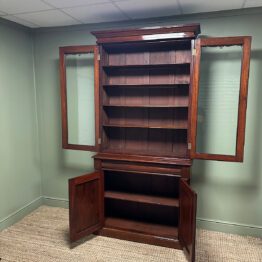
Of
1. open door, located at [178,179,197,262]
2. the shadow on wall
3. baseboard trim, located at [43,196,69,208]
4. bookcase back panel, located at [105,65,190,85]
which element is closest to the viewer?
open door, located at [178,179,197,262]

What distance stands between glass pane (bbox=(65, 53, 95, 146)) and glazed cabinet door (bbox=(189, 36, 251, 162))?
115 cm

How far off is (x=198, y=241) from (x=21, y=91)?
2.51 meters

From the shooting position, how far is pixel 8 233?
8.32ft

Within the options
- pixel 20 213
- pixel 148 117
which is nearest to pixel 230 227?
pixel 148 117

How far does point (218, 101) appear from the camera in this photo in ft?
7.79

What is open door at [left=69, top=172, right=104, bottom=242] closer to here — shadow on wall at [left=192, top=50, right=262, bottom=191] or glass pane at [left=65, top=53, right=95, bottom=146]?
glass pane at [left=65, top=53, right=95, bottom=146]

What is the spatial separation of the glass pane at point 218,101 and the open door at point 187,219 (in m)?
0.45

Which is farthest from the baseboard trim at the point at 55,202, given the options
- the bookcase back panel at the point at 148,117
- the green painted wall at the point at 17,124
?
the bookcase back panel at the point at 148,117

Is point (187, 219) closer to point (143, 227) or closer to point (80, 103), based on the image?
point (143, 227)

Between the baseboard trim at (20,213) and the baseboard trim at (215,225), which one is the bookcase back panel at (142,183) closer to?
the baseboard trim at (215,225)

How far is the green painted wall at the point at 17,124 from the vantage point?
2.58m

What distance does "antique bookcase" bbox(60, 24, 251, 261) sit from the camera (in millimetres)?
2163

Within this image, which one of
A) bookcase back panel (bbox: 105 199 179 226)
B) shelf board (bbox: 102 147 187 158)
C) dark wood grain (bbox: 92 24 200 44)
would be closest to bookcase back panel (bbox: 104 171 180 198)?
bookcase back panel (bbox: 105 199 179 226)

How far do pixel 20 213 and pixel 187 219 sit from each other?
1.95 m
